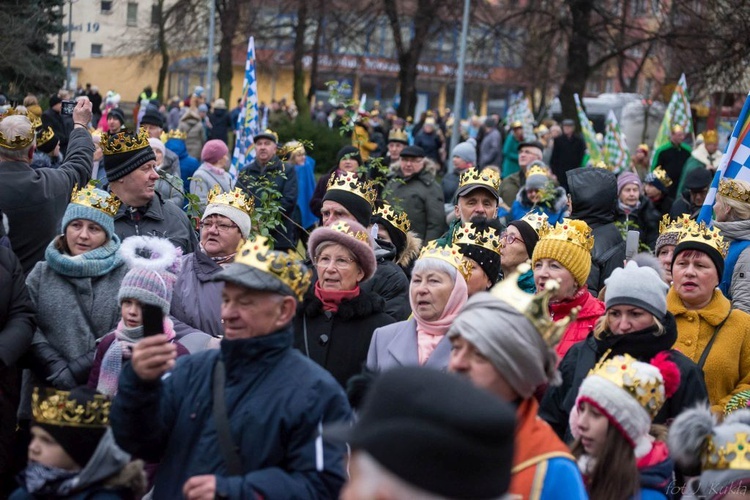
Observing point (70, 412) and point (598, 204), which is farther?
point (598, 204)

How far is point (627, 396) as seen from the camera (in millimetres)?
A: 4461

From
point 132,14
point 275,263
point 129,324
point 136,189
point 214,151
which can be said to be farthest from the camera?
point 132,14

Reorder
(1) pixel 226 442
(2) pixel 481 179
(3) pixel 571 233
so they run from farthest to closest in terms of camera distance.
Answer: (2) pixel 481 179, (3) pixel 571 233, (1) pixel 226 442

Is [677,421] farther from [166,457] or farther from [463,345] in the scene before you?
[166,457]

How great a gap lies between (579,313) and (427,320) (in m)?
1.11

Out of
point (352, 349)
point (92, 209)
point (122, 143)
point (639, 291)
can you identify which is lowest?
point (352, 349)

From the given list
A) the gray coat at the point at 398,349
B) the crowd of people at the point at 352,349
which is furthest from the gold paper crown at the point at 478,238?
the gray coat at the point at 398,349

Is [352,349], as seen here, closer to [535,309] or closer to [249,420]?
[249,420]

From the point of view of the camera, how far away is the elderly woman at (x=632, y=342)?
5.33m

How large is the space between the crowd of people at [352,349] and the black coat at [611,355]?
14 mm

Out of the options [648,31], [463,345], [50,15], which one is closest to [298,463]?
[463,345]

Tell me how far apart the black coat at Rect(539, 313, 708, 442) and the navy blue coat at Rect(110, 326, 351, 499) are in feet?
4.92

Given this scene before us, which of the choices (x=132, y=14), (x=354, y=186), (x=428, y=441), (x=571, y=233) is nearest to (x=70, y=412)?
(x=428, y=441)

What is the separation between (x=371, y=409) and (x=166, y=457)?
6.03ft
